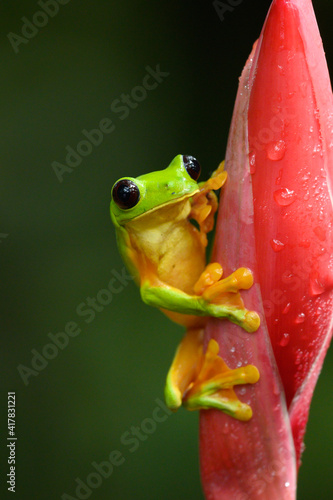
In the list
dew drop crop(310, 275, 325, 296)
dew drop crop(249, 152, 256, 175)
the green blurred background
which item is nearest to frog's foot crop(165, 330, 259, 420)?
dew drop crop(310, 275, 325, 296)

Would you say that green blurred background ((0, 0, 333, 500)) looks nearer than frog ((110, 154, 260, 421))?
No

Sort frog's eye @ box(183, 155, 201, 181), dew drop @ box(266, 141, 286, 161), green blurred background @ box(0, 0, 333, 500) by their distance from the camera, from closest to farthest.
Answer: dew drop @ box(266, 141, 286, 161) < frog's eye @ box(183, 155, 201, 181) < green blurred background @ box(0, 0, 333, 500)

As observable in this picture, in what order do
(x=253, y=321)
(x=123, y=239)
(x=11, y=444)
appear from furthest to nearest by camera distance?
(x=11, y=444)
(x=123, y=239)
(x=253, y=321)

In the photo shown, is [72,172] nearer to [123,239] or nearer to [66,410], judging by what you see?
[66,410]

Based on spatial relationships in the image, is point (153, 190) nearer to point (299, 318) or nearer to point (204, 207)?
point (204, 207)

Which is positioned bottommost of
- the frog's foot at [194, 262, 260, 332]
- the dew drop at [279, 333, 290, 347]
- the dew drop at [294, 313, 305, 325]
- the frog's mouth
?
the dew drop at [279, 333, 290, 347]

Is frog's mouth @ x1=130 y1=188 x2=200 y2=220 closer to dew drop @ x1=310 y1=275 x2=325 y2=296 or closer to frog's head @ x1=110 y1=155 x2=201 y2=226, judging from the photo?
frog's head @ x1=110 y1=155 x2=201 y2=226

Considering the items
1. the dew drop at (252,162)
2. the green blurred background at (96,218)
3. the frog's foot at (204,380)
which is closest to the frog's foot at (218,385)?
the frog's foot at (204,380)

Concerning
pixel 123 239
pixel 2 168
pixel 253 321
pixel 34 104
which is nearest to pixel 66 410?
pixel 2 168
